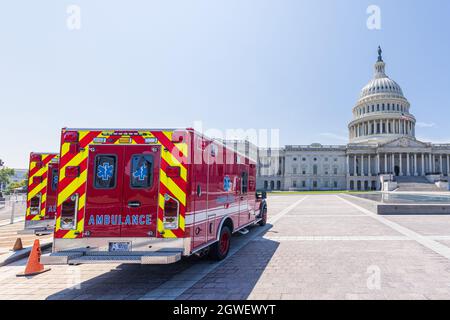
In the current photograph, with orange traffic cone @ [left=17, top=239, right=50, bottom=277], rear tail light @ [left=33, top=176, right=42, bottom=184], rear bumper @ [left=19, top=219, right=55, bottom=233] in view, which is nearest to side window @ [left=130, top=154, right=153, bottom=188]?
orange traffic cone @ [left=17, top=239, right=50, bottom=277]

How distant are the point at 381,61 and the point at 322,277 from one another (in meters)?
124

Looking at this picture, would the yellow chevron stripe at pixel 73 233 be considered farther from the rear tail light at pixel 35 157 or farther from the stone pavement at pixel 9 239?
the rear tail light at pixel 35 157

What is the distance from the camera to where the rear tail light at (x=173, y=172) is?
5141 mm

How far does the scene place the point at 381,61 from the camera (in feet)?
345

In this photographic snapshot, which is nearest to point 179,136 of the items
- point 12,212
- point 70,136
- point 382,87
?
point 70,136

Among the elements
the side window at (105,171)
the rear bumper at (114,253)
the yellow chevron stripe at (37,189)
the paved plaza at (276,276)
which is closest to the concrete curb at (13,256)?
the paved plaza at (276,276)

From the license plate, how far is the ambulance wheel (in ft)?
8.06

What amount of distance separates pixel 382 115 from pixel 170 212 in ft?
327

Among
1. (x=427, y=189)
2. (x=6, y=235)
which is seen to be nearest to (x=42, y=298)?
(x=6, y=235)

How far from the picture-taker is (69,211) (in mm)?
5168

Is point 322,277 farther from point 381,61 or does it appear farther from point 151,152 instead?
point 381,61

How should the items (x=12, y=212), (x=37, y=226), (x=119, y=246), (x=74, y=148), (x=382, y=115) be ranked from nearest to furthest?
(x=119, y=246), (x=74, y=148), (x=37, y=226), (x=12, y=212), (x=382, y=115)

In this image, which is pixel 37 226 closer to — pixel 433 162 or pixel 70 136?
pixel 70 136
